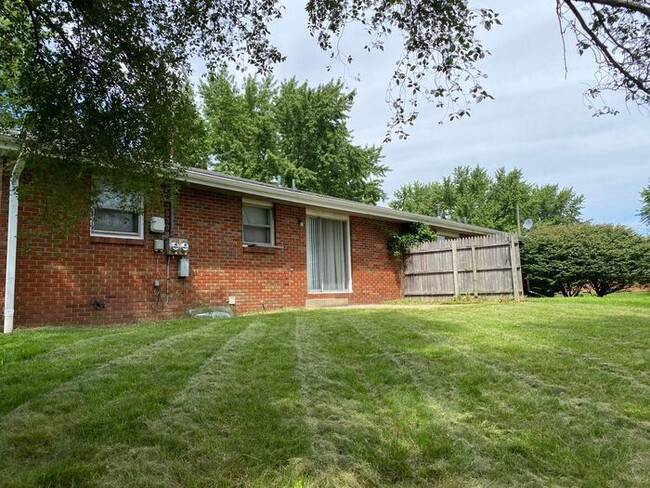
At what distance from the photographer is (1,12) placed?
11.8ft

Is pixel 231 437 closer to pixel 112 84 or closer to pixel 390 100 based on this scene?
pixel 112 84

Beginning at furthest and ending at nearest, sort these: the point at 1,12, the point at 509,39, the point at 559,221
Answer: the point at 559,221 < the point at 509,39 < the point at 1,12

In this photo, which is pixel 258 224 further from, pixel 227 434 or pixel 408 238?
pixel 227 434

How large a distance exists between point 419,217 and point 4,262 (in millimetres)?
10968

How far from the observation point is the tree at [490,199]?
4362 centimetres

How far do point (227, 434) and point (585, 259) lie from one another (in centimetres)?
1674

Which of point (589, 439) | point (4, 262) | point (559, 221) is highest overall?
point (559, 221)

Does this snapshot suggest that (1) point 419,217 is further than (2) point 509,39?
Yes

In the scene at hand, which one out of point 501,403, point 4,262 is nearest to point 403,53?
point 501,403

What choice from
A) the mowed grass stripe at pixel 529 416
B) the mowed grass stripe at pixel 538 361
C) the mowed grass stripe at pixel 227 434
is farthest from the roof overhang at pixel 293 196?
the mowed grass stripe at pixel 529 416

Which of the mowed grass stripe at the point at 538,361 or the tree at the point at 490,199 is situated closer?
the mowed grass stripe at the point at 538,361

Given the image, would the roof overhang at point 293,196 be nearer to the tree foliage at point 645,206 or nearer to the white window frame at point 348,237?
the white window frame at point 348,237

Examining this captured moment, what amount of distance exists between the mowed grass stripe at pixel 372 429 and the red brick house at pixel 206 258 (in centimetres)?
309

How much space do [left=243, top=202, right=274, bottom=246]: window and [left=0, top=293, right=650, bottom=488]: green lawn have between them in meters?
5.51
